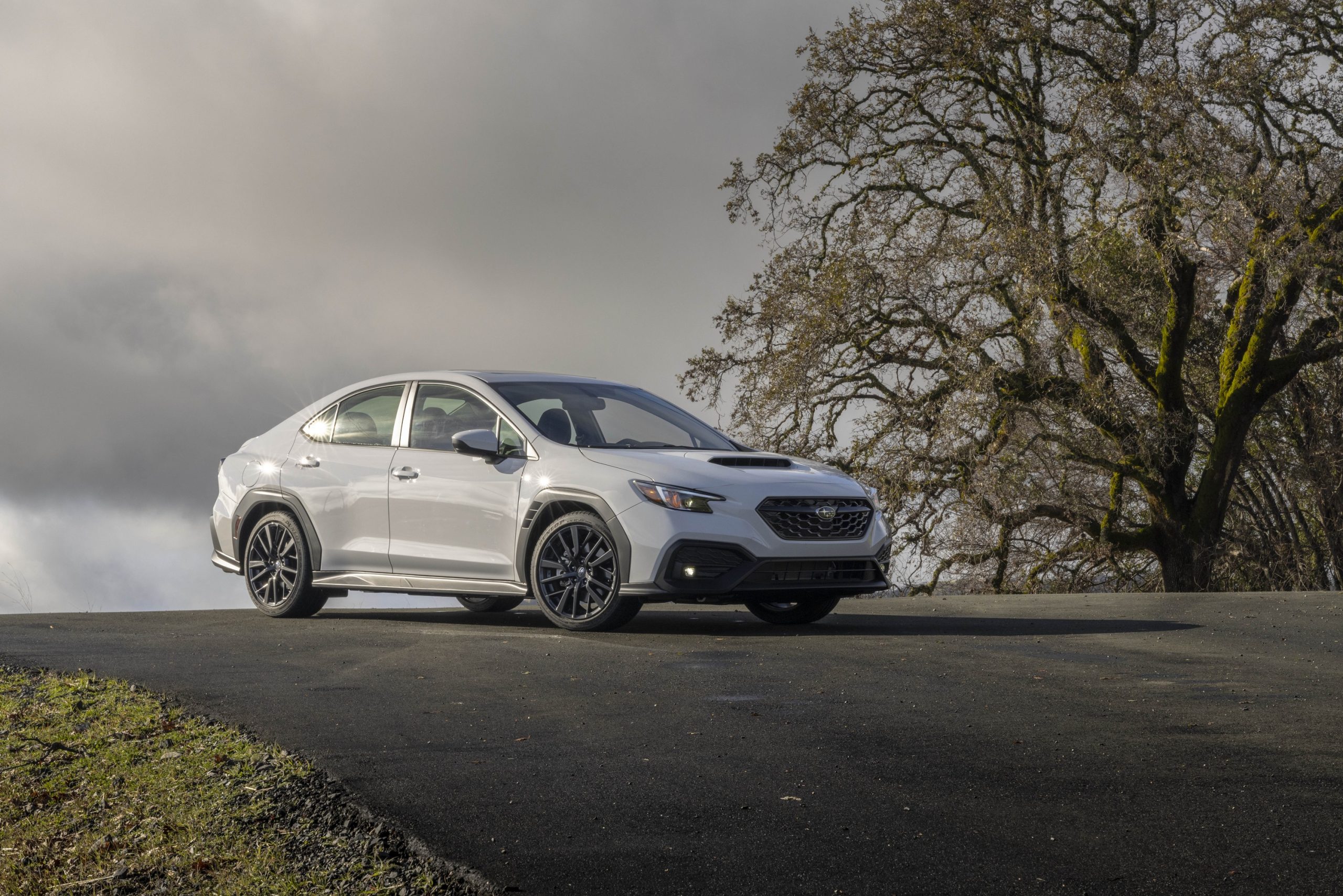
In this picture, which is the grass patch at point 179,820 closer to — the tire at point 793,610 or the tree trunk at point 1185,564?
the tire at point 793,610

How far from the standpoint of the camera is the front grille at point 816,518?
27.3 ft

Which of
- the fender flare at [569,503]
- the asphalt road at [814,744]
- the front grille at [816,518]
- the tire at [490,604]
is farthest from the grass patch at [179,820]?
the tire at [490,604]

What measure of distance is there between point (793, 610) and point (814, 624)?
0.63ft

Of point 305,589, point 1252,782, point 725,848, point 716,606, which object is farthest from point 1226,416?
point 725,848

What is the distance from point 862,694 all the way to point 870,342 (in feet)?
53.7

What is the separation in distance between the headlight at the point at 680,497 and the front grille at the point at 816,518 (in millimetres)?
322

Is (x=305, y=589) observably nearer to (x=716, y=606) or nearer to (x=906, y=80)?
(x=716, y=606)

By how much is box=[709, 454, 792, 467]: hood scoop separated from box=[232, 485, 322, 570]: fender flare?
125 inches

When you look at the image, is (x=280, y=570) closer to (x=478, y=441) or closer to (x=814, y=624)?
(x=478, y=441)

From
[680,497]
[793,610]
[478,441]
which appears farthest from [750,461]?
[478,441]

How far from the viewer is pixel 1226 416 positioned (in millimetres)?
21766

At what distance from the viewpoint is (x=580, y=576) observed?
8.57m

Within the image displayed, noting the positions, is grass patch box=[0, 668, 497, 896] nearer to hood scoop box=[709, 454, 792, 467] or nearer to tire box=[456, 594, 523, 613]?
hood scoop box=[709, 454, 792, 467]

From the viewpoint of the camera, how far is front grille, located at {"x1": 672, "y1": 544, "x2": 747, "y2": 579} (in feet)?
26.6
